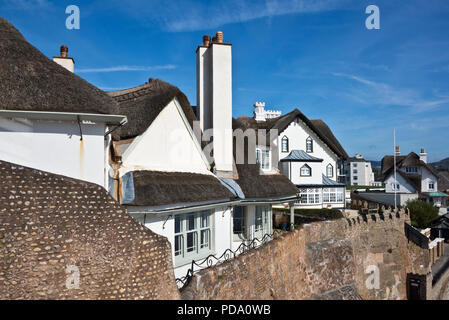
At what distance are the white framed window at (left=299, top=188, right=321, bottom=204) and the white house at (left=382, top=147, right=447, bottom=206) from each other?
2372cm

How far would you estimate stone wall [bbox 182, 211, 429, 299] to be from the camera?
29.9 feet

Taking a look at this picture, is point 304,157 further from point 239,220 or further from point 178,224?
point 178,224

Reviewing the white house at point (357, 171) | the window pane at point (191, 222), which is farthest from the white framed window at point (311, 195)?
the white house at point (357, 171)

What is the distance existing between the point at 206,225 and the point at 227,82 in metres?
6.31

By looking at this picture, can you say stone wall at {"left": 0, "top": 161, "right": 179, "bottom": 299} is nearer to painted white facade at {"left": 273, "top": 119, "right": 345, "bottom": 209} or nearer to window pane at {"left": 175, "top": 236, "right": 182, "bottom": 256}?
window pane at {"left": 175, "top": 236, "right": 182, "bottom": 256}

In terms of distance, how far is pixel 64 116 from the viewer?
8.10m

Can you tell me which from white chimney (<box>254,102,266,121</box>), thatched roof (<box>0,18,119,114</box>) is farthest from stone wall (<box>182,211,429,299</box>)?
white chimney (<box>254,102,266,121</box>)

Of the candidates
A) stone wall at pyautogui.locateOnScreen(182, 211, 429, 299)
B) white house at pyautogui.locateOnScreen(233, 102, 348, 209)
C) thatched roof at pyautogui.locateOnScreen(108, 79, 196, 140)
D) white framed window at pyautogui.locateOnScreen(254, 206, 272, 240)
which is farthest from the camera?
white house at pyautogui.locateOnScreen(233, 102, 348, 209)

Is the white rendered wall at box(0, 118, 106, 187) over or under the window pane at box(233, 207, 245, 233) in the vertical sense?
over

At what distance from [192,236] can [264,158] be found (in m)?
6.66

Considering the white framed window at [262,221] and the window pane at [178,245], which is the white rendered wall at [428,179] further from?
the window pane at [178,245]

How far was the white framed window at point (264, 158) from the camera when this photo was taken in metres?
16.3
